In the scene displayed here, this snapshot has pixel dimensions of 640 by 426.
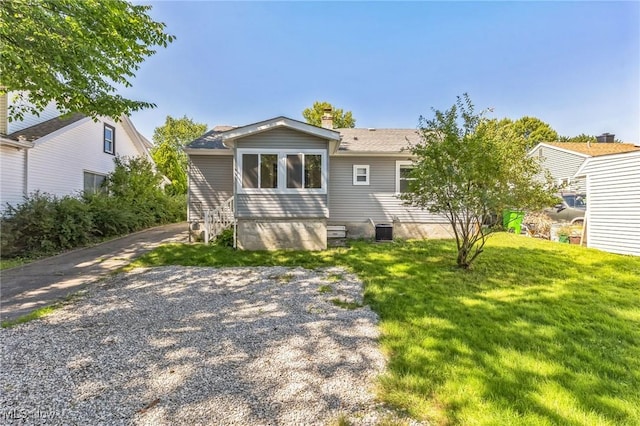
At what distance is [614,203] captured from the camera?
9.31m

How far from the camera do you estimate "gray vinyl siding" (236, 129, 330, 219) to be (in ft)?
31.0

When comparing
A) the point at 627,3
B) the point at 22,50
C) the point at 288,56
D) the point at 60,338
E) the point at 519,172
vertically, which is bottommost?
the point at 60,338

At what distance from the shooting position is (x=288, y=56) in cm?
1627

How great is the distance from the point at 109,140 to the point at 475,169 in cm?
1802

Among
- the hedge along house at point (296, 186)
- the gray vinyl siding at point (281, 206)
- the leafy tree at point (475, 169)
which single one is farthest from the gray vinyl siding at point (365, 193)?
the leafy tree at point (475, 169)

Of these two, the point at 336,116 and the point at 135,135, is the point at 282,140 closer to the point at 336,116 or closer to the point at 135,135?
the point at 135,135

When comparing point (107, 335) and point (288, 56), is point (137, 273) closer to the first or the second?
point (107, 335)

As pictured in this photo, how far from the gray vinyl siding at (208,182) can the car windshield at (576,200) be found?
52.9 feet

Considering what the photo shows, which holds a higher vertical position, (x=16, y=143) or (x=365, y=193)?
(x=16, y=143)

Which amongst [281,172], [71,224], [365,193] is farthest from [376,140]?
[71,224]

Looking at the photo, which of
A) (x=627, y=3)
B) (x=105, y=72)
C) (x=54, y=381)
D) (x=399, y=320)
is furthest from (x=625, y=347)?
(x=627, y=3)

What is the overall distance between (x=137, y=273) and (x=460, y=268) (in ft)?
25.3

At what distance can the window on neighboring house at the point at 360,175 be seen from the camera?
12062mm

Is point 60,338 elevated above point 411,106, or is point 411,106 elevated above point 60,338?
point 411,106
